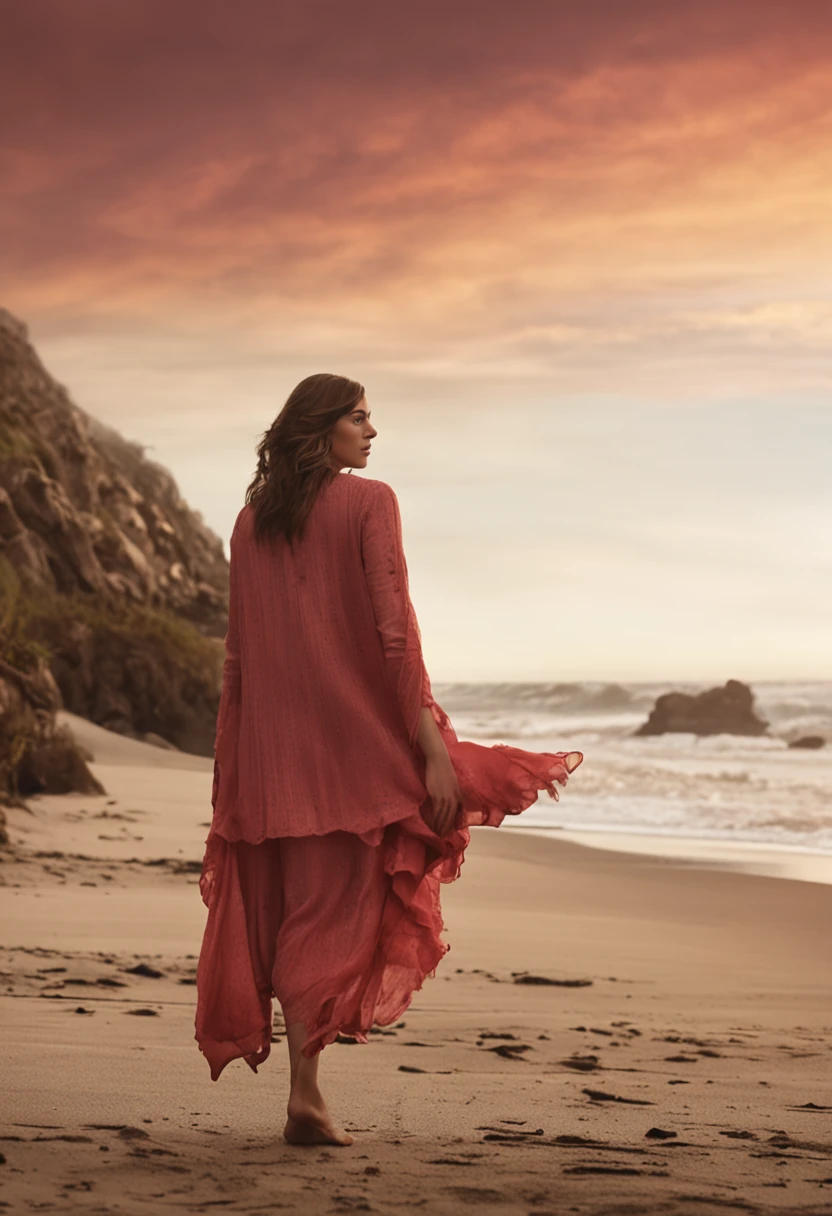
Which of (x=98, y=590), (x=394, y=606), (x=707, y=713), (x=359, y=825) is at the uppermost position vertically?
(x=98, y=590)

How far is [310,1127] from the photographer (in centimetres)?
349

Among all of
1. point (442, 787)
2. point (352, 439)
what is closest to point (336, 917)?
point (442, 787)

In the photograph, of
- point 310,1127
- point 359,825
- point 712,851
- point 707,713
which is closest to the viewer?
point 310,1127

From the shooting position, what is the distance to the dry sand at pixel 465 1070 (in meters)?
3.01

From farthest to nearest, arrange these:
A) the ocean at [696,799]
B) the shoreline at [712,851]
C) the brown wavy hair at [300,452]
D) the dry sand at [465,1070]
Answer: the ocean at [696,799] → the shoreline at [712,851] → the brown wavy hair at [300,452] → the dry sand at [465,1070]

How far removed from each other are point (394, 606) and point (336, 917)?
2.69 ft

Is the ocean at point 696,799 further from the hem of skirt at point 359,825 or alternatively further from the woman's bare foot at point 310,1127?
the woman's bare foot at point 310,1127

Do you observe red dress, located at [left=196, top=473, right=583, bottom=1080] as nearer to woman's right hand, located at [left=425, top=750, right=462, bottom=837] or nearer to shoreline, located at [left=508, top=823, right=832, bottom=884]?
woman's right hand, located at [left=425, top=750, right=462, bottom=837]

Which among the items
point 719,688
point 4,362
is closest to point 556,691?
point 719,688

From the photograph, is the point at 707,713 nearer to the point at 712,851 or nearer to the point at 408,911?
the point at 712,851

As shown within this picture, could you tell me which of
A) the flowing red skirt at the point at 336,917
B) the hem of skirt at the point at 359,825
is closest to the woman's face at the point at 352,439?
the flowing red skirt at the point at 336,917

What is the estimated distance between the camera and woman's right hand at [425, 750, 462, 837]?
372 centimetres

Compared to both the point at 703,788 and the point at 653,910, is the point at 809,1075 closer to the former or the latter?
the point at 653,910

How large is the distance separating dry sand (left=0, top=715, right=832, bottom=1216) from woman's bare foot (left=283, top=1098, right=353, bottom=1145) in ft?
0.13
